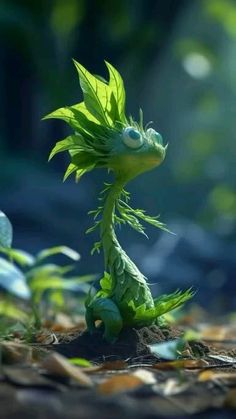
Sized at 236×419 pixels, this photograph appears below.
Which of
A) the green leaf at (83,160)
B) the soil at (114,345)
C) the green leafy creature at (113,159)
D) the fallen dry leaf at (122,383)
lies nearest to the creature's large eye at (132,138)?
the green leafy creature at (113,159)

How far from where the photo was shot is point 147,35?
34.8 ft

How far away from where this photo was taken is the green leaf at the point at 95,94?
7.48 ft

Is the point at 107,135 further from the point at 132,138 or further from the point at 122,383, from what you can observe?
the point at 122,383

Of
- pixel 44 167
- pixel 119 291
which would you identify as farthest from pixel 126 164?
pixel 44 167

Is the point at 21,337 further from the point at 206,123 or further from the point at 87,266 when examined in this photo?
the point at 206,123

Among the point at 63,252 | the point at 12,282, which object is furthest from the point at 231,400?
the point at 63,252

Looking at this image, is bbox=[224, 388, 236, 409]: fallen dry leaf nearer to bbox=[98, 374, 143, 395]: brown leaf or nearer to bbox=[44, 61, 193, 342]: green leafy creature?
bbox=[98, 374, 143, 395]: brown leaf

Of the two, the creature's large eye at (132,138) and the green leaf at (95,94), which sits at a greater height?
the green leaf at (95,94)

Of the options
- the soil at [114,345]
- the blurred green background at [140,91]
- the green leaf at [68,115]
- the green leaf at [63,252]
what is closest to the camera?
the green leaf at [63,252]

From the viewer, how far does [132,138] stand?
7.36ft

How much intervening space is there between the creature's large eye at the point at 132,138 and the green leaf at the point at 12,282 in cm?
61

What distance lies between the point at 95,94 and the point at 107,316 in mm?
582

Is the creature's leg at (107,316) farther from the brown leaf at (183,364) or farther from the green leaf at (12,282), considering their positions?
the green leaf at (12,282)

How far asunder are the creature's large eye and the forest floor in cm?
49
